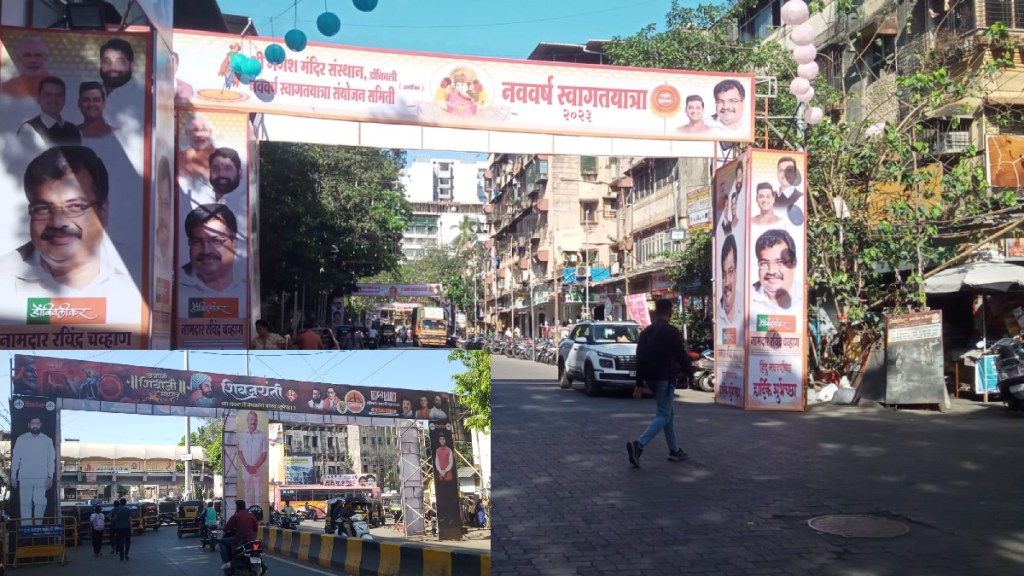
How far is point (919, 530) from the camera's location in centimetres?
614

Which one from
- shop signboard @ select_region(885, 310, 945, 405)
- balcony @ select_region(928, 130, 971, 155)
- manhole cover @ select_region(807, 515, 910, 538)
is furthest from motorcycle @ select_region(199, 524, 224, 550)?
balcony @ select_region(928, 130, 971, 155)

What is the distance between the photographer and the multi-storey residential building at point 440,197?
365 feet

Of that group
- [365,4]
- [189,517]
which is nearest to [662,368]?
[365,4]

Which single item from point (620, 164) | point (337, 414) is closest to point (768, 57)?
point (337, 414)

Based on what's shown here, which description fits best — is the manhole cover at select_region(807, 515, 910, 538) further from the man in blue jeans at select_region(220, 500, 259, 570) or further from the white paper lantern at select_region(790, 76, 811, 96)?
Result: the white paper lantern at select_region(790, 76, 811, 96)

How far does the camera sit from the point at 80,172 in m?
8.86

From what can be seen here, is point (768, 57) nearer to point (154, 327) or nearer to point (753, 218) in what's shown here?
point (753, 218)

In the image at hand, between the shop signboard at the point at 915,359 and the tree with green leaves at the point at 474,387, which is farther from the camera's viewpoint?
the shop signboard at the point at 915,359

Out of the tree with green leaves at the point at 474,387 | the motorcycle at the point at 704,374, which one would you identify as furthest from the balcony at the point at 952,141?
the tree with green leaves at the point at 474,387

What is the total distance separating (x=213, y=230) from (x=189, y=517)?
10.5m

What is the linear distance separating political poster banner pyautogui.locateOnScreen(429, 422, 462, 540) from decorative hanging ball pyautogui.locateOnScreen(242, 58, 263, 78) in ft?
35.6

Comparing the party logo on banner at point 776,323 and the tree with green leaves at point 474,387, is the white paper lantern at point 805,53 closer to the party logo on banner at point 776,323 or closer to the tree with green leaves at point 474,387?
the party logo on banner at point 776,323

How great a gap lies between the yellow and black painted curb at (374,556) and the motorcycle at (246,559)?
0.54ft

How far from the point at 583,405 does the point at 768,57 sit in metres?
9.71
